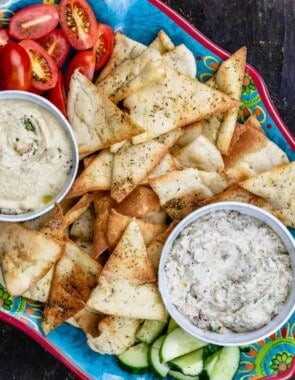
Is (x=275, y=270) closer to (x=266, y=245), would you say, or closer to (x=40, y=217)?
(x=266, y=245)

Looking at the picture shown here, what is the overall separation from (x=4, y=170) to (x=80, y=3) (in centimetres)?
64

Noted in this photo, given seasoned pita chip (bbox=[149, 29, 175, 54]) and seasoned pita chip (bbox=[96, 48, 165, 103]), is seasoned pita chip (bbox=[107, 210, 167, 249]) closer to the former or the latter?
seasoned pita chip (bbox=[96, 48, 165, 103])

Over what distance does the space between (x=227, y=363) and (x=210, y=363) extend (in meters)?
0.06

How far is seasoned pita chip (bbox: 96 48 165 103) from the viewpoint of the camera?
2.25 m

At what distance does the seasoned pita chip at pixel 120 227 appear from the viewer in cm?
229

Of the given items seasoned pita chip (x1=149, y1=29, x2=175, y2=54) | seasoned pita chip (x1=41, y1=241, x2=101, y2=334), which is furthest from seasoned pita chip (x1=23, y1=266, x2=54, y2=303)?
seasoned pita chip (x1=149, y1=29, x2=175, y2=54)

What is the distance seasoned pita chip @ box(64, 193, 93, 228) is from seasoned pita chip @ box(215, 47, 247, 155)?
1.55 ft

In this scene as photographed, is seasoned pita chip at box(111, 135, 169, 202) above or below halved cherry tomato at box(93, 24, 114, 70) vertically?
below

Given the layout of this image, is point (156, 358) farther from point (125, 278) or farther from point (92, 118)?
point (92, 118)

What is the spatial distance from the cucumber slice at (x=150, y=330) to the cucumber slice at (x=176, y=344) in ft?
0.15

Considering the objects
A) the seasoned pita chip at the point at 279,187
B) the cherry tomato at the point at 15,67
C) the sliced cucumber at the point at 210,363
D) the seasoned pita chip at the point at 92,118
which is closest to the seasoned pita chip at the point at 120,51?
the seasoned pita chip at the point at 92,118

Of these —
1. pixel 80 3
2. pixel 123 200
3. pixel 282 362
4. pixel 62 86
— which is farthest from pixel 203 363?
pixel 80 3

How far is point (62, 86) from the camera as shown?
241cm

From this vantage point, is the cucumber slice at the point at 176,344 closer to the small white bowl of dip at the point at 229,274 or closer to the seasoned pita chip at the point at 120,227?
the small white bowl of dip at the point at 229,274
